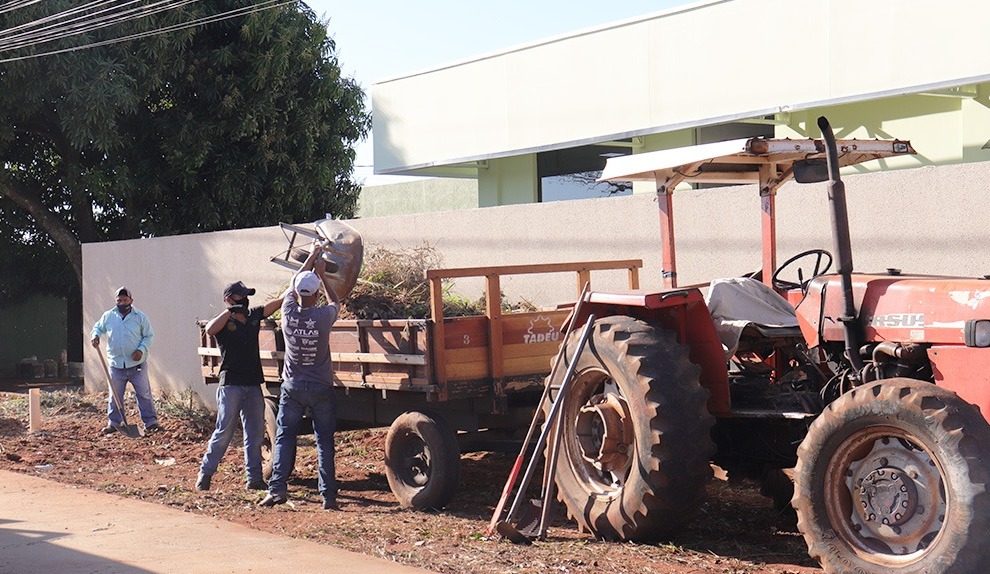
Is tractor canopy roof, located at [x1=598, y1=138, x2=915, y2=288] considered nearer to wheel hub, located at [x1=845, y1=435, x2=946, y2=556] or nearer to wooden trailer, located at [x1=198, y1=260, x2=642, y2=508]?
wooden trailer, located at [x1=198, y1=260, x2=642, y2=508]

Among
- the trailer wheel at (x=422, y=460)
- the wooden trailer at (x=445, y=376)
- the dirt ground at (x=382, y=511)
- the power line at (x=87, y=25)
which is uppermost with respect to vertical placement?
the power line at (x=87, y=25)

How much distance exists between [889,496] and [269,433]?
235 inches

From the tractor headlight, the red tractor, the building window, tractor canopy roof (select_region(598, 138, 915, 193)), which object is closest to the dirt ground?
the red tractor

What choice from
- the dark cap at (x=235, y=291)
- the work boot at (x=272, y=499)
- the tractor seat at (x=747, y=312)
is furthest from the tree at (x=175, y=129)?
the tractor seat at (x=747, y=312)

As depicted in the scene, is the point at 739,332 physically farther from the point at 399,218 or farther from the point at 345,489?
the point at 399,218

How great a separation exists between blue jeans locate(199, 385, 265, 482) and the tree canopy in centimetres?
1006

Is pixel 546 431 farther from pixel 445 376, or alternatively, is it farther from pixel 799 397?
pixel 799 397

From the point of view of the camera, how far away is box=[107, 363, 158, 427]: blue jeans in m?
13.9

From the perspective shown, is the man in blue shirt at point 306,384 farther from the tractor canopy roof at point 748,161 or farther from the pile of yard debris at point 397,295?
the tractor canopy roof at point 748,161

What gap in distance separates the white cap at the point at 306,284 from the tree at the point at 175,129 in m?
10.9

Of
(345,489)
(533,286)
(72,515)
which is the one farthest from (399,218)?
(72,515)

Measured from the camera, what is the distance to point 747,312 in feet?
23.9

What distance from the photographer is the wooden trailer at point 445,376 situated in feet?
28.0

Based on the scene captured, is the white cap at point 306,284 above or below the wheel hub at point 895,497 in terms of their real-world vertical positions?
above
